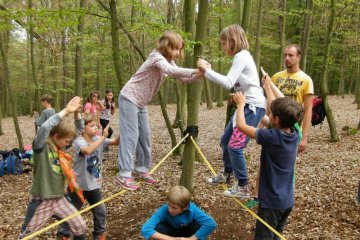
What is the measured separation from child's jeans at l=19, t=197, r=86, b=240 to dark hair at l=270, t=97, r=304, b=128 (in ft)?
7.87

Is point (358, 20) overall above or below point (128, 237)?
→ above

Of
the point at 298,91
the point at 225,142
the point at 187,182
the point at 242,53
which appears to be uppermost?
the point at 242,53

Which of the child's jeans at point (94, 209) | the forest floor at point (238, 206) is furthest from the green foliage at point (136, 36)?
the child's jeans at point (94, 209)

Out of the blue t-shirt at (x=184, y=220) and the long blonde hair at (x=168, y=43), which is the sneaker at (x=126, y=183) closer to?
the blue t-shirt at (x=184, y=220)

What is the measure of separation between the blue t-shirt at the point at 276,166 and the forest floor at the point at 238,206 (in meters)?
2.21

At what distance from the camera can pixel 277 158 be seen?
2.95m

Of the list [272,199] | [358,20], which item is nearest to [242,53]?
[272,199]

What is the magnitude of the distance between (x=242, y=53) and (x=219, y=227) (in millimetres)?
2913

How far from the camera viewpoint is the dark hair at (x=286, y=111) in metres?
2.84

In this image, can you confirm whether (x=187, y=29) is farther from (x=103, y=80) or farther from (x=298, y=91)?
(x=103, y=80)

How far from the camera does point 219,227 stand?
5.17 metres

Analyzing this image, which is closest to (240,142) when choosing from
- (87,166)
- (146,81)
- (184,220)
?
(184,220)

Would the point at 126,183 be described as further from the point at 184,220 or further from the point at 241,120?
the point at 241,120

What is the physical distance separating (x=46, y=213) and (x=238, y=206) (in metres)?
3.44
